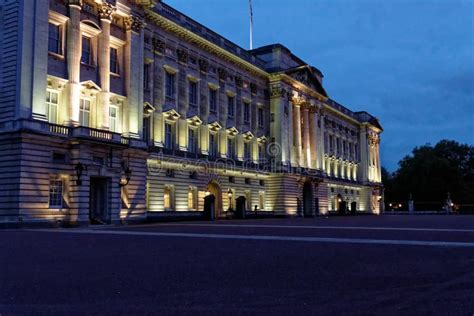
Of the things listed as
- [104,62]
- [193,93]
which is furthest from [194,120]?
[104,62]

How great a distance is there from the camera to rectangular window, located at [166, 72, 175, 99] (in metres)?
44.5

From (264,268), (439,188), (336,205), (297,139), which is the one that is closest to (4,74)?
(264,268)

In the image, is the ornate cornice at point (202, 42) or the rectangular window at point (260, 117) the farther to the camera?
the rectangular window at point (260, 117)

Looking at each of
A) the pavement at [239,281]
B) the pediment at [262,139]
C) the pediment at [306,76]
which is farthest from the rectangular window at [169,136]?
the pavement at [239,281]

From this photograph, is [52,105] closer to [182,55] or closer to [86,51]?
[86,51]

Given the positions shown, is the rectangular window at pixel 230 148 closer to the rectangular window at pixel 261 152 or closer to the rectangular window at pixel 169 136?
the rectangular window at pixel 261 152

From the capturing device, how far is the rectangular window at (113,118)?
36.7m

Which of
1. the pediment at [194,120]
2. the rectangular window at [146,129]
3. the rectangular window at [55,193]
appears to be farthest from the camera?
the pediment at [194,120]

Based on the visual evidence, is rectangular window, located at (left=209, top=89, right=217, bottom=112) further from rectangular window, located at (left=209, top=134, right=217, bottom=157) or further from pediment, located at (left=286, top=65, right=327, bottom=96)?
pediment, located at (left=286, top=65, right=327, bottom=96)

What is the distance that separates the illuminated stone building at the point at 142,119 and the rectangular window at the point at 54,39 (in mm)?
90

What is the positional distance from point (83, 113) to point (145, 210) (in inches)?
364

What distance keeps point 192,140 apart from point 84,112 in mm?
13953

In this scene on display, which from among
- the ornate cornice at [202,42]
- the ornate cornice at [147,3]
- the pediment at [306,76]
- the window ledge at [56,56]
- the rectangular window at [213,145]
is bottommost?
the rectangular window at [213,145]

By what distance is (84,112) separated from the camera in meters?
34.5
